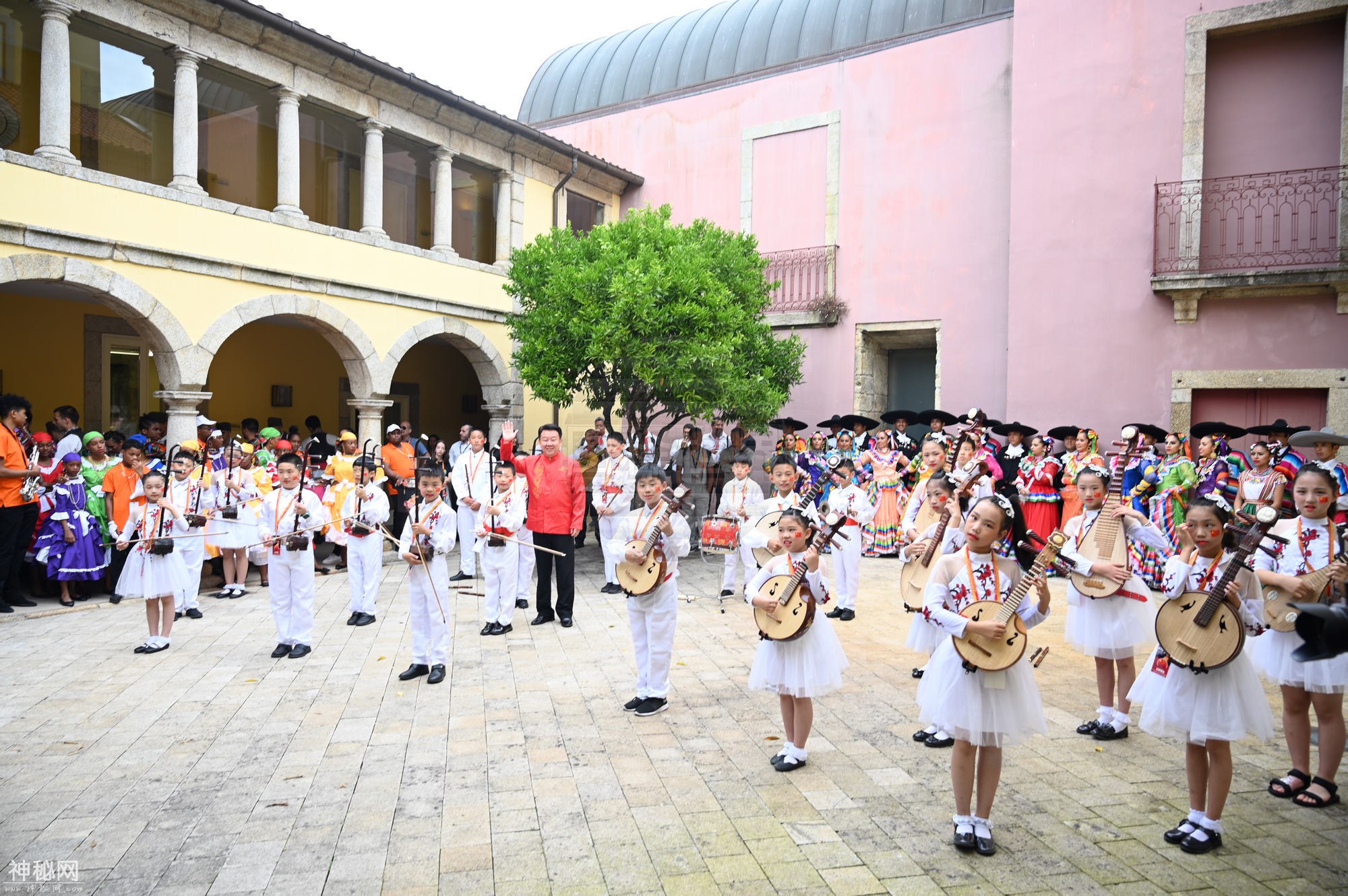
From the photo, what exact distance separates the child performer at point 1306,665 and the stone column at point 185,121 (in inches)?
504

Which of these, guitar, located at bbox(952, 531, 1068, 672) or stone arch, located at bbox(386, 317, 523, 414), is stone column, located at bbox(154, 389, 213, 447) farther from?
guitar, located at bbox(952, 531, 1068, 672)

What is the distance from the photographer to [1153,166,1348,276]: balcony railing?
1217 centimetres

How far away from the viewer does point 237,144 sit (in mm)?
14953

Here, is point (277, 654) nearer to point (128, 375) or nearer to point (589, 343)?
point (589, 343)

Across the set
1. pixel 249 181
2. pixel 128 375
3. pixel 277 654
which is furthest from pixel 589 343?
pixel 128 375

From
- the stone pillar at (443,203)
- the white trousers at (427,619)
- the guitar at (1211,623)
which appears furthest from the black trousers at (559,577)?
the stone pillar at (443,203)

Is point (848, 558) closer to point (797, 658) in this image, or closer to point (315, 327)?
point (797, 658)

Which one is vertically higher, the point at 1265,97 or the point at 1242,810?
the point at 1265,97

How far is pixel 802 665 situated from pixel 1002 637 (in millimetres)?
1253

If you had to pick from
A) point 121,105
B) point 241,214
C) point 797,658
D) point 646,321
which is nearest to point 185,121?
point 241,214

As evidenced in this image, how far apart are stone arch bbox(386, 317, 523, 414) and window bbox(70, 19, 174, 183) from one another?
4.76m

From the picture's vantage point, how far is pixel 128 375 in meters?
15.2

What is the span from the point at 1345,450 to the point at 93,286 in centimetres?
1676

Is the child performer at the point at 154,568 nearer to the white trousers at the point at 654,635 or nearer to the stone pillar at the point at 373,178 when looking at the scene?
the white trousers at the point at 654,635
